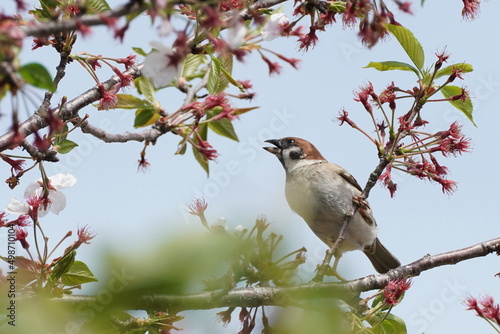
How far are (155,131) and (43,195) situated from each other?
0.67 metres

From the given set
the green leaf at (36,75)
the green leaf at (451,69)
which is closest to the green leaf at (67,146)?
the green leaf at (451,69)

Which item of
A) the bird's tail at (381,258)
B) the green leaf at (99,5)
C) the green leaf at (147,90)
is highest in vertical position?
the green leaf at (99,5)

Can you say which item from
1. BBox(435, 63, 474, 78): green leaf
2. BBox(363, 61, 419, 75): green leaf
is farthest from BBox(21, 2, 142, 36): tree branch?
BBox(435, 63, 474, 78): green leaf

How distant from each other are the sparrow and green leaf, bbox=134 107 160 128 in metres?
2.88

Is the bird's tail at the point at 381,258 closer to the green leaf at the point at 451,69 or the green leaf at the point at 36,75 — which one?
the green leaf at the point at 451,69

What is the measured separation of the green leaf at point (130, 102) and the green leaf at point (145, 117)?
4cm

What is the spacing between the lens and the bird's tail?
22.3ft

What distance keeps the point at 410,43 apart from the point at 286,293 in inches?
95.3

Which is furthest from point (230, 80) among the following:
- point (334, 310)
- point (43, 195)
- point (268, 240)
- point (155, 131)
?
point (334, 310)

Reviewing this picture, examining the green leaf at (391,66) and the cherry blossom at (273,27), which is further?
the green leaf at (391,66)

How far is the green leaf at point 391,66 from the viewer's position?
397 centimetres

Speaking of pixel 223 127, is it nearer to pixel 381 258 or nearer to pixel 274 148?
pixel 274 148

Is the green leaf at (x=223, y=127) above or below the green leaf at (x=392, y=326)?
above

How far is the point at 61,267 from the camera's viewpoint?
10.6ft
